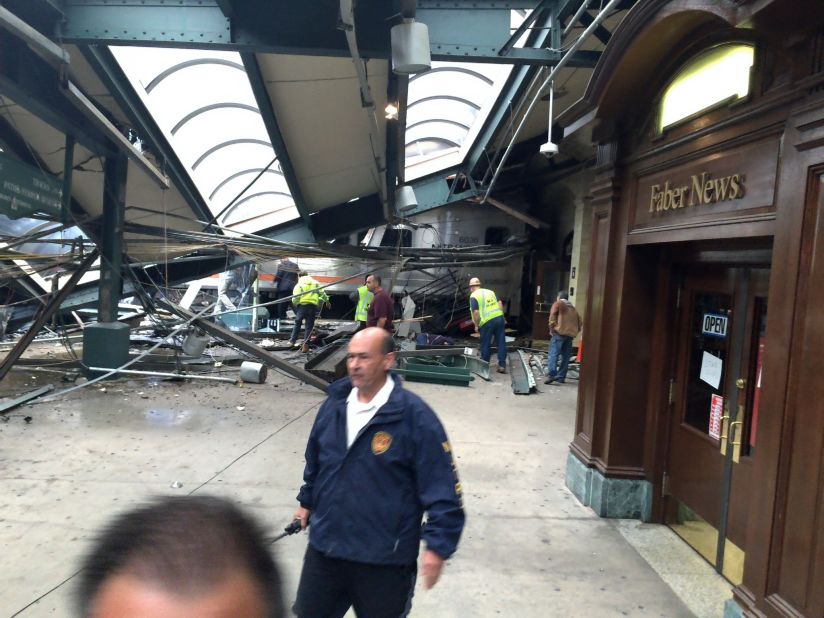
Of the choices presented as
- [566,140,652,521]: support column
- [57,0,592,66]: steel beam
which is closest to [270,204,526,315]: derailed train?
[57,0,592,66]: steel beam

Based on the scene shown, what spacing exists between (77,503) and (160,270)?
9.89 meters

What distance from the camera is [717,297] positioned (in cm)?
394

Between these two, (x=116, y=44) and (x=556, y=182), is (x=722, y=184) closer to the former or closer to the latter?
(x=116, y=44)

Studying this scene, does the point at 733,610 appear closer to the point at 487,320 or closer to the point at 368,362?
the point at 368,362

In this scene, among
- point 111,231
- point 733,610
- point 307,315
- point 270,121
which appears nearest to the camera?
point 733,610

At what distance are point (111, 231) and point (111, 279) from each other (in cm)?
75

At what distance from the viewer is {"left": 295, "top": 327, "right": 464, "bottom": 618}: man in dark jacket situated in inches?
84.5

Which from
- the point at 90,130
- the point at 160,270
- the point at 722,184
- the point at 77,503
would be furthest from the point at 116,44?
the point at 160,270

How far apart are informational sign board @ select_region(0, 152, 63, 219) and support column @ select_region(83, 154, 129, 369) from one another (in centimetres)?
108

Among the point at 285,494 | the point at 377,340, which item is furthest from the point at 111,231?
the point at 377,340

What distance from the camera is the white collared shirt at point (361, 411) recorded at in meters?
2.27

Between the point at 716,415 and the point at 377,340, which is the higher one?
the point at 377,340

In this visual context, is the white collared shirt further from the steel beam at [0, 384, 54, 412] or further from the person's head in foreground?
the steel beam at [0, 384, 54, 412]

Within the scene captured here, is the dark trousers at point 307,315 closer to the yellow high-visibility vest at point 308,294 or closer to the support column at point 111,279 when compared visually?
the yellow high-visibility vest at point 308,294
